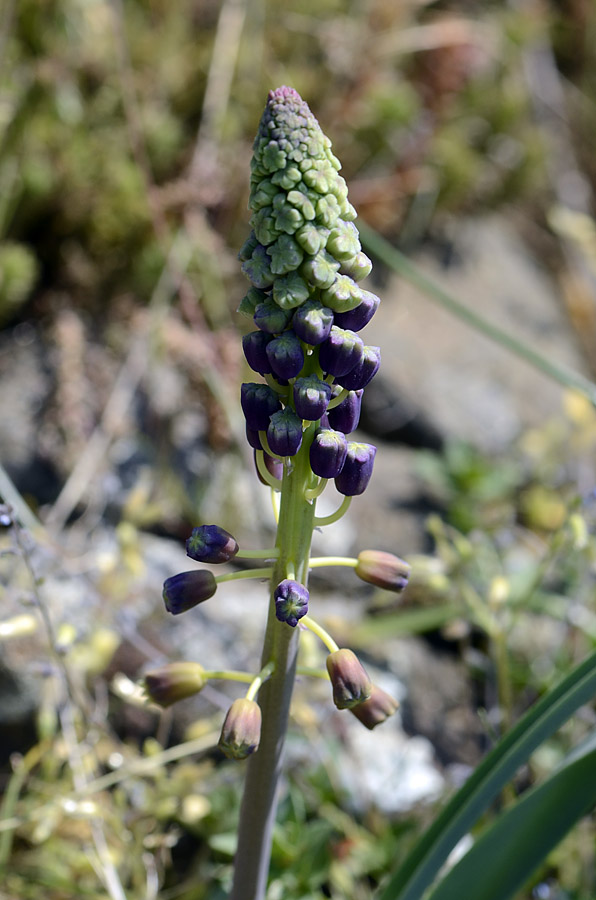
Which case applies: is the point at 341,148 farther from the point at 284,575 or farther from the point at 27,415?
the point at 284,575

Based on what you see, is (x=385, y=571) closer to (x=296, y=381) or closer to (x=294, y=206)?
(x=296, y=381)

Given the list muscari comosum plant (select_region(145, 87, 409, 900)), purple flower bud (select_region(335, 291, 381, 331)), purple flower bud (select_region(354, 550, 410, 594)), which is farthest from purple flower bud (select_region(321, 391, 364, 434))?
purple flower bud (select_region(354, 550, 410, 594))

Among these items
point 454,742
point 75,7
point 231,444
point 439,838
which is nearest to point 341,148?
point 75,7

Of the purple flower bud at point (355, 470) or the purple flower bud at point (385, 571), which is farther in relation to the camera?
the purple flower bud at point (385, 571)

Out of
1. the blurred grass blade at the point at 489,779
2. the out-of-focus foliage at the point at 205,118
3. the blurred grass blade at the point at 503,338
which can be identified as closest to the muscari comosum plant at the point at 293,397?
the blurred grass blade at the point at 489,779

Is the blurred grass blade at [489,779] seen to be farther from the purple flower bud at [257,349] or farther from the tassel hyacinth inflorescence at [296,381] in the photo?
the purple flower bud at [257,349]

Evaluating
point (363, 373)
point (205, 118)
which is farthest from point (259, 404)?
point (205, 118)
